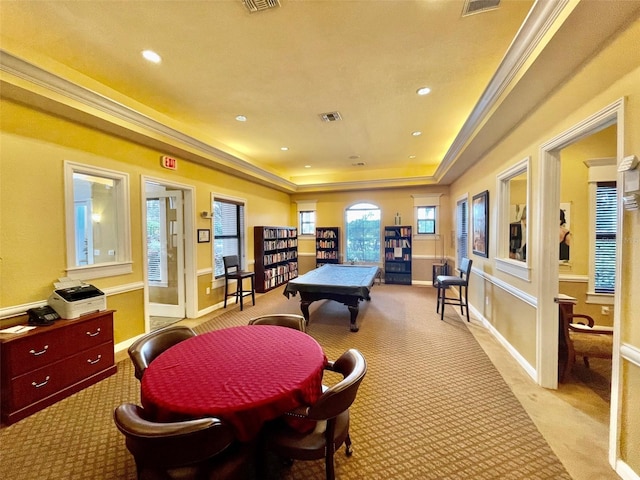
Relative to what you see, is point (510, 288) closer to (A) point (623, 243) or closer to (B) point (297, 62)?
(A) point (623, 243)

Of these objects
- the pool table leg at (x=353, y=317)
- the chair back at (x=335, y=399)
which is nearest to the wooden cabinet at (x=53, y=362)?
the chair back at (x=335, y=399)

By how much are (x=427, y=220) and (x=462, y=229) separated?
1524mm

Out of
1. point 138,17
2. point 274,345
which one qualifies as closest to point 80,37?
point 138,17

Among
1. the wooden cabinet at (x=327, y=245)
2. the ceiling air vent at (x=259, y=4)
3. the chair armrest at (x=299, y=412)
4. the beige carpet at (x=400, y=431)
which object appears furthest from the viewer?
the wooden cabinet at (x=327, y=245)

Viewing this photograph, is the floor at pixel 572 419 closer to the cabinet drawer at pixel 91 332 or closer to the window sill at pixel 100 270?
the cabinet drawer at pixel 91 332

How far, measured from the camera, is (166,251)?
4.61 m

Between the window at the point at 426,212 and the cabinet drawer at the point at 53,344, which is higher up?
the window at the point at 426,212

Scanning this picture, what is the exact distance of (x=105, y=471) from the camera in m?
1.61

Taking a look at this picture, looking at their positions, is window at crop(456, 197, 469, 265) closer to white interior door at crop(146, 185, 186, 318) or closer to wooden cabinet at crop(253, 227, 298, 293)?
wooden cabinet at crop(253, 227, 298, 293)

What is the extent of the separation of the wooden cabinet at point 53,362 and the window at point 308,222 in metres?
5.90

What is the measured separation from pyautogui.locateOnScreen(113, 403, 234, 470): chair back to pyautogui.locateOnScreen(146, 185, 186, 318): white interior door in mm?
3773

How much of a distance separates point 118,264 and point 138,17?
259 centimetres

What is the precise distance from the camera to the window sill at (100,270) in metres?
2.80

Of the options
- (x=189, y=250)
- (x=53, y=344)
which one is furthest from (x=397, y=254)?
(x=53, y=344)
